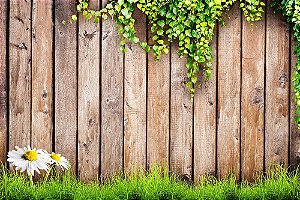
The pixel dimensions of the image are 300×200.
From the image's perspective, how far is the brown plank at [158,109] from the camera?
4336 mm

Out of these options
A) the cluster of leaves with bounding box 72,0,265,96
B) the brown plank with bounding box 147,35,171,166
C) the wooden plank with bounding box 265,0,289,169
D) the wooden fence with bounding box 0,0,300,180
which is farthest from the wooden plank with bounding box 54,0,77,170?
the wooden plank with bounding box 265,0,289,169

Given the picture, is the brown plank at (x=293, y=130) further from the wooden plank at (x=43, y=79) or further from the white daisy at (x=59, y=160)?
the wooden plank at (x=43, y=79)

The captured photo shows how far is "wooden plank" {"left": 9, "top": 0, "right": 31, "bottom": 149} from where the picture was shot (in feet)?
14.1

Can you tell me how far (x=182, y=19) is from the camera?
4.22 metres

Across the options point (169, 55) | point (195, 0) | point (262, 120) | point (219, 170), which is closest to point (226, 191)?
point (219, 170)

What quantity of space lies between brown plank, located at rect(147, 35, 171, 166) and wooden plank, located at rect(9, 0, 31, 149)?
0.81 metres

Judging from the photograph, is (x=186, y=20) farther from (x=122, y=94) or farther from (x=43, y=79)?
(x=43, y=79)

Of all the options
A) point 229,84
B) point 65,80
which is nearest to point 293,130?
point 229,84

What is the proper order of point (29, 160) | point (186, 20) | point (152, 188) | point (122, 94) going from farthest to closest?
point (122, 94)
point (186, 20)
point (152, 188)
point (29, 160)

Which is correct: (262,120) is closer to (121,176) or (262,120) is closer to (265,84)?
(265,84)

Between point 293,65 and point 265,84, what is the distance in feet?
0.76

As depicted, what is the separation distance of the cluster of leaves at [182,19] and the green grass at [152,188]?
64cm

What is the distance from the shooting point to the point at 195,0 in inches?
165

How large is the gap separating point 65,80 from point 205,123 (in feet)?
3.23
